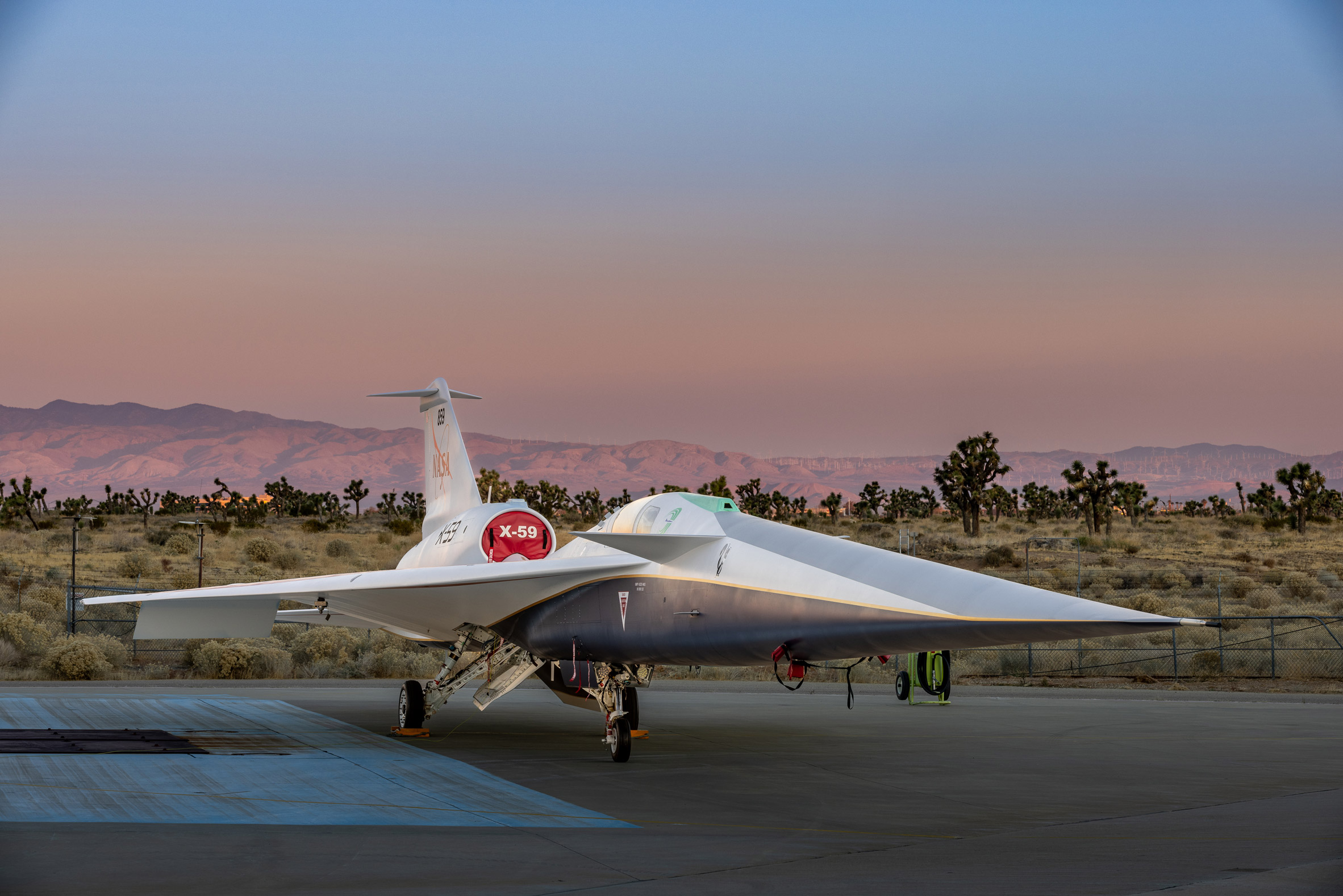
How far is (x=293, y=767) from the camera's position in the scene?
13.8m

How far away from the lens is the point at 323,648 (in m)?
32.7

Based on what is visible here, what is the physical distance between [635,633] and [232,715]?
8.90 metres

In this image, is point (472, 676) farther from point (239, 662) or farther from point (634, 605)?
point (239, 662)

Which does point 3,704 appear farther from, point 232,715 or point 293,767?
point 293,767

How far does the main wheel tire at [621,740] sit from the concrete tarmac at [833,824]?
0.18 metres

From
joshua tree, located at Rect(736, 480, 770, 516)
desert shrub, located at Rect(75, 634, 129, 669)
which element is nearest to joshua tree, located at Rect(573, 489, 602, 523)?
joshua tree, located at Rect(736, 480, 770, 516)

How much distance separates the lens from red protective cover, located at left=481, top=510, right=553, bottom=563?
1856cm

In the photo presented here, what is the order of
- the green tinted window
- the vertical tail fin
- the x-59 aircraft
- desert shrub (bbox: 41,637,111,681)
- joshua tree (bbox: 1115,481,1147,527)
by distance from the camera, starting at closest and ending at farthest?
the x-59 aircraft, the green tinted window, the vertical tail fin, desert shrub (bbox: 41,637,111,681), joshua tree (bbox: 1115,481,1147,527)

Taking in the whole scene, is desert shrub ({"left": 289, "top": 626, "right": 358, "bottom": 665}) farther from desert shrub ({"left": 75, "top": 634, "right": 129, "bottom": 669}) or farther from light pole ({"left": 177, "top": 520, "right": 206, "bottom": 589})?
light pole ({"left": 177, "top": 520, "right": 206, "bottom": 589})

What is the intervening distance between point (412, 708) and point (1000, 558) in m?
42.3

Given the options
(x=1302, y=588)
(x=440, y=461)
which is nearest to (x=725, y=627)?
(x=440, y=461)

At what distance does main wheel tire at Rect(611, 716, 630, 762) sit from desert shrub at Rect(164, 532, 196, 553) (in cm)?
5474

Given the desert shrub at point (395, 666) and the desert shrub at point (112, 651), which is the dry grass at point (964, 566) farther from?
the desert shrub at point (112, 651)

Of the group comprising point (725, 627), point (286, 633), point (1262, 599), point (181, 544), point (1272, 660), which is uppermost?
point (181, 544)
